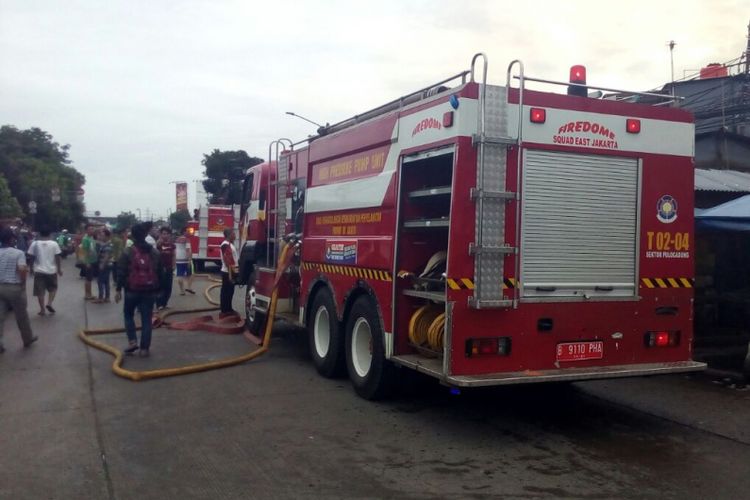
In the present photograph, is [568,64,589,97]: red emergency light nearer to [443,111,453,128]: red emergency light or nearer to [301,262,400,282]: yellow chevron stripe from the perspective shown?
[443,111,453,128]: red emergency light

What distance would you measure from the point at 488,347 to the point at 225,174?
11.1m

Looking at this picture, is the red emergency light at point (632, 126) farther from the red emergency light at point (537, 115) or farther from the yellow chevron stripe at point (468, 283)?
the yellow chevron stripe at point (468, 283)

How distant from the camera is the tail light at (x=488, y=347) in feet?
21.2

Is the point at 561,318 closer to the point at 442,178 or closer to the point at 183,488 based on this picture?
the point at 442,178

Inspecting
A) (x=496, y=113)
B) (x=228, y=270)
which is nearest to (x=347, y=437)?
(x=496, y=113)

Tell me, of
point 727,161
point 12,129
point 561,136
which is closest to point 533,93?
point 561,136

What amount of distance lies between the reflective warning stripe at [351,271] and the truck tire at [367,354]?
0.90ft

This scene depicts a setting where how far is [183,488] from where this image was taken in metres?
5.32

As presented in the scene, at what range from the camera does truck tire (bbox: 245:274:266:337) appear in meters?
12.0

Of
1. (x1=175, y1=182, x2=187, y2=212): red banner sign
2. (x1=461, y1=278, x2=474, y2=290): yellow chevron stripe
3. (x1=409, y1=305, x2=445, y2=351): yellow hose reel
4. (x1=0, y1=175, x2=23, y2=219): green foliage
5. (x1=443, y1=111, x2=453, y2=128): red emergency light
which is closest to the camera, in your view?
(x1=461, y1=278, x2=474, y2=290): yellow chevron stripe

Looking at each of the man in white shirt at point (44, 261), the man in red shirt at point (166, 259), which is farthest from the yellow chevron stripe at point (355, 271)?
the man in white shirt at point (44, 261)

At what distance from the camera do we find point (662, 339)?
721cm

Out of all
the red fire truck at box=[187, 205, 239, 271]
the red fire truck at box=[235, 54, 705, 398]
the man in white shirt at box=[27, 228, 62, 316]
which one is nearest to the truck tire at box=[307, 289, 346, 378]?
the red fire truck at box=[235, 54, 705, 398]

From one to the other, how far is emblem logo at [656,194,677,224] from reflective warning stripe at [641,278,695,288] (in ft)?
1.88
